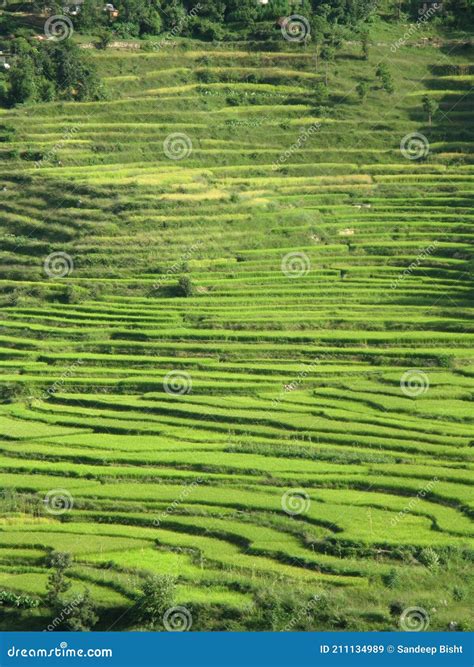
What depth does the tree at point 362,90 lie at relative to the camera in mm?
74062

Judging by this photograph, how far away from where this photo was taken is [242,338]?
51.2 meters

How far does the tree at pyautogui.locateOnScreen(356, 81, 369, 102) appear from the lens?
243 ft

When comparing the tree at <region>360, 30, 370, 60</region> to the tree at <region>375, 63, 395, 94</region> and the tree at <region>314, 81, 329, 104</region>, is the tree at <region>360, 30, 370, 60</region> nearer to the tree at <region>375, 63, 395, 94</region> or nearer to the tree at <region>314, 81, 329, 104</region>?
the tree at <region>375, 63, 395, 94</region>

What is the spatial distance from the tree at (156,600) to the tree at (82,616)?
54.4 inches

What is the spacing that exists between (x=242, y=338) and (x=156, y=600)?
20144 millimetres

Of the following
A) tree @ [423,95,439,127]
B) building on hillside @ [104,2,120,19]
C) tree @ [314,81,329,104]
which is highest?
building on hillside @ [104,2,120,19]

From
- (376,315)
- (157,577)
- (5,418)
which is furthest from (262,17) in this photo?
(157,577)

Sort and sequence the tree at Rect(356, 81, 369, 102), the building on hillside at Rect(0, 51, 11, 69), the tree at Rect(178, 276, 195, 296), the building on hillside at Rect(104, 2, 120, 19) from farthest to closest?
the building on hillside at Rect(104, 2, 120, 19) < the building on hillside at Rect(0, 51, 11, 69) < the tree at Rect(356, 81, 369, 102) < the tree at Rect(178, 276, 195, 296)

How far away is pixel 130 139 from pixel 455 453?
34382 mm

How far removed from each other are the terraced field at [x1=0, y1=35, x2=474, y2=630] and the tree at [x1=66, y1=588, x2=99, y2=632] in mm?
686

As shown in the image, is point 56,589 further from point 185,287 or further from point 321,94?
point 321,94

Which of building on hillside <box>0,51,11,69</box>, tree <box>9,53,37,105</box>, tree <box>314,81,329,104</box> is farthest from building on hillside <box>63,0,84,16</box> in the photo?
tree <box>314,81,329,104</box>

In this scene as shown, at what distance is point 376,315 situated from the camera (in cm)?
5328

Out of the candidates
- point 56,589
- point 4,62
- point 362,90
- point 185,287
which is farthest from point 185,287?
point 4,62
